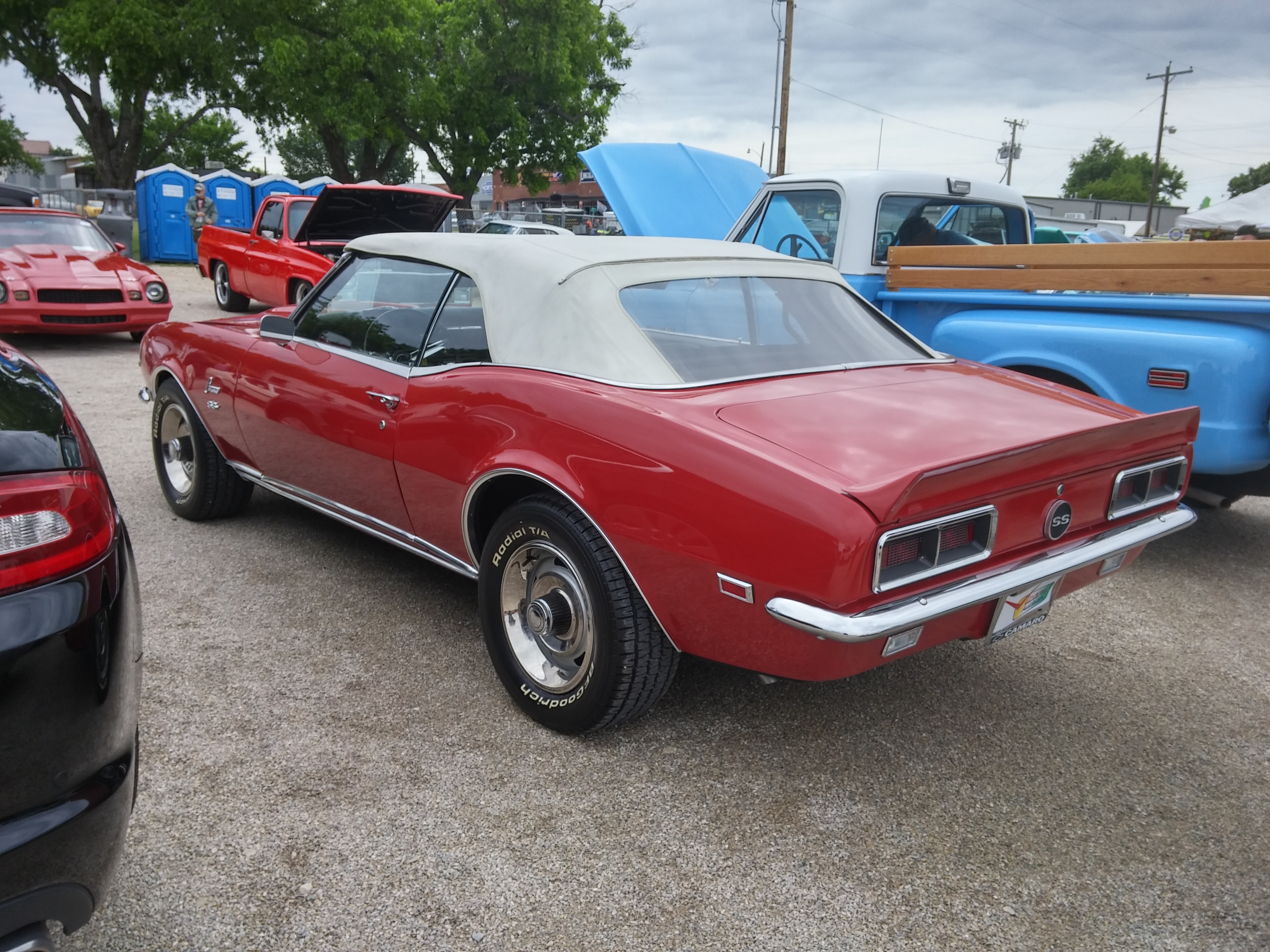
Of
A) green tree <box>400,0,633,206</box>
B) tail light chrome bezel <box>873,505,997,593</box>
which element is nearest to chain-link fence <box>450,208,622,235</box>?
green tree <box>400,0,633,206</box>

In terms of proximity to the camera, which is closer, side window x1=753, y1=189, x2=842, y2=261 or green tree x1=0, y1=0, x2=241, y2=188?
side window x1=753, y1=189, x2=842, y2=261

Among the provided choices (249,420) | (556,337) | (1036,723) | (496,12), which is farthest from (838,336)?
(496,12)

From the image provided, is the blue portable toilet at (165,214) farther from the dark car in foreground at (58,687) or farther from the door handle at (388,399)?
the dark car in foreground at (58,687)

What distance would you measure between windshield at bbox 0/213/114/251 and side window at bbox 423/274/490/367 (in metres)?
8.70

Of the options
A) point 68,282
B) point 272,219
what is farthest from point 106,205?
point 68,282

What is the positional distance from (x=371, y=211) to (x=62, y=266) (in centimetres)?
317

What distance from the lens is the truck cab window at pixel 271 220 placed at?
1162 centimetres

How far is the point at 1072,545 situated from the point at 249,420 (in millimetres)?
3239

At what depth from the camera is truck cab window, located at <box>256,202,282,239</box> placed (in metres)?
11.6

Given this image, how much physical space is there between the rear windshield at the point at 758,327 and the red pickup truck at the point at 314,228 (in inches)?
309

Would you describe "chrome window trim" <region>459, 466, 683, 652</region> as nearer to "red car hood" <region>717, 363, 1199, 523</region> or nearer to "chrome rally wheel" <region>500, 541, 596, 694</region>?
"chrome rally wheel" <region>500, 541, 596, 694</region>

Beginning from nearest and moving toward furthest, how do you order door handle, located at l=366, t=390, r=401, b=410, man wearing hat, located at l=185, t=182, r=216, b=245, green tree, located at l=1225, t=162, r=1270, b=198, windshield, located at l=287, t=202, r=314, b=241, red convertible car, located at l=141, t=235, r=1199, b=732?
red convertible car, located at l=141, t=235, r=1199, b=732, door handle, located at l=366, t=390, r=401, b=410, windshield, located at l=287, t=202, r=314, b=241, man wearing hat, located at l=185, t=182, r=216, b=245, green tree, located at l=1225, t=162, r=1270, b=198

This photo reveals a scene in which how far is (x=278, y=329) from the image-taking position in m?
4.03

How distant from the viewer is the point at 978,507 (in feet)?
7.84
